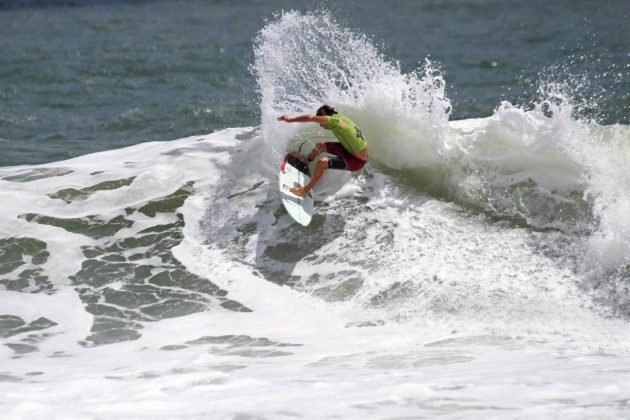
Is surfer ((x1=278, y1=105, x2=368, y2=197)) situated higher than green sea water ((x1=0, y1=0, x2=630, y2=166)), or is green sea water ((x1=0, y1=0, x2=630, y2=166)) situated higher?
green sea water ((x1=0, y1=0, x2=630, y2=166))

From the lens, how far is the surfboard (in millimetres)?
9633

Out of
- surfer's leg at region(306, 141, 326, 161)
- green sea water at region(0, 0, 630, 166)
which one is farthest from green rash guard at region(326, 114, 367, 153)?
green sea water at region(0, 0, 630, 166)

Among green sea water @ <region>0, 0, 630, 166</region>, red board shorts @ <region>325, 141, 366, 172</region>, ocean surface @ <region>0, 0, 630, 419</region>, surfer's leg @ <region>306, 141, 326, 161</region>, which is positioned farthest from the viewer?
green sea water @ <region>0, 0, 630, 166</region>

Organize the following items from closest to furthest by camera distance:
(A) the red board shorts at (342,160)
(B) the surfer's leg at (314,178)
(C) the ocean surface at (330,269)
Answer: (C) the ocean surface at (330,269)
(B) the surfer's leg at (314,178)
(A) the red board shorts at (342,160)

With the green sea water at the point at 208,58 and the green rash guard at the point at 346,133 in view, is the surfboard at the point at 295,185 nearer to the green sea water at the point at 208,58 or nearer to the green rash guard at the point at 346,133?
the green rash guard at the point at 346,133

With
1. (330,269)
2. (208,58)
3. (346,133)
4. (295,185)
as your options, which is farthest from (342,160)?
(208,58)

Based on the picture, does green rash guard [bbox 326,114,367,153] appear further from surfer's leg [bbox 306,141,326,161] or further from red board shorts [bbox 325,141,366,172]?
surfer's leg [bbox 306,141,326,161]

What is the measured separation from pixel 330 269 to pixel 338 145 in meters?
1.60

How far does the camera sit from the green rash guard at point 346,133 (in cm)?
962

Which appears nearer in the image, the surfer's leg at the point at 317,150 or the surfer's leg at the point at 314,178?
the surfer's leg at the point at 314,178

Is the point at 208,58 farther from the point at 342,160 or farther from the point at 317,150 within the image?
the point at 342,160

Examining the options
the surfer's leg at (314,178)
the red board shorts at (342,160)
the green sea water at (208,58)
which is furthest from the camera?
the green sea water at (208,58)

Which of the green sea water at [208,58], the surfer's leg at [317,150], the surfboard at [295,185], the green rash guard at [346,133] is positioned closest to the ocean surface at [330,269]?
the surfboard at [295,185]

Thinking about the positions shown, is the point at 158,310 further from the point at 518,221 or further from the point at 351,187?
the point at 518,221
